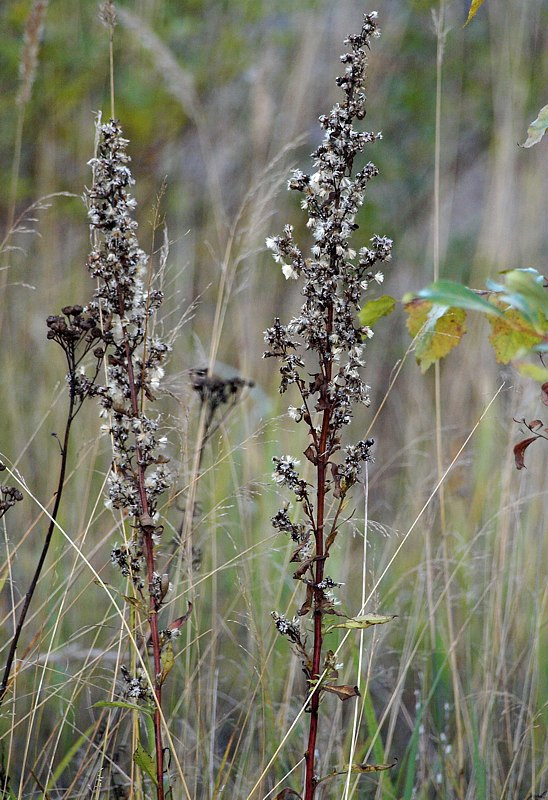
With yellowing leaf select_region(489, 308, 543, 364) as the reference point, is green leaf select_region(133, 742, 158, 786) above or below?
below

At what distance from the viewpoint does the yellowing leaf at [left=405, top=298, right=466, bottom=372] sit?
4.42ft

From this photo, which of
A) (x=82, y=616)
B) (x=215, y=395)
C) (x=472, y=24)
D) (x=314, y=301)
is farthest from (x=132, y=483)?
(x=472, y=24)

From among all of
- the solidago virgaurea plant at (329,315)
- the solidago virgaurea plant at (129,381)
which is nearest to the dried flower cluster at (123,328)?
the solidago virgaurea plant at (129,381)

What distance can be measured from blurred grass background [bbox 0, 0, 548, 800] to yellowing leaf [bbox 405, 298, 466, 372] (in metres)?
0.64

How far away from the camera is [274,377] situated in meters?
3.71

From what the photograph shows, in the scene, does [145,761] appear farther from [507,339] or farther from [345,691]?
[507,339]

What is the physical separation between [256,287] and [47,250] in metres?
0.94

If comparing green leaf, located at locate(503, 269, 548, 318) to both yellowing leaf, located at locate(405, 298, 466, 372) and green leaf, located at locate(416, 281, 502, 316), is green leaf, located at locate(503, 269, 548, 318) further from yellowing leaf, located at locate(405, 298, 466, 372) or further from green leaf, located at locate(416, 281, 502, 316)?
yellowing leaf, located at locate(405, 298, 466, 372)

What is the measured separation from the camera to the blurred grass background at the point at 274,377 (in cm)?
210

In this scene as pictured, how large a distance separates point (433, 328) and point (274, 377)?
2.34 meters

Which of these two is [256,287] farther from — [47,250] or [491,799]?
[491,799]

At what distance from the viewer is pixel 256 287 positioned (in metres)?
3.89

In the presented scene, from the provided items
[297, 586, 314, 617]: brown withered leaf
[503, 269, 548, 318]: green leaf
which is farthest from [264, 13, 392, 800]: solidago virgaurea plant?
[503, 269, 548, 318]: green leaf

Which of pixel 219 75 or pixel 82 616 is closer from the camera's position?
pixel 82 616
